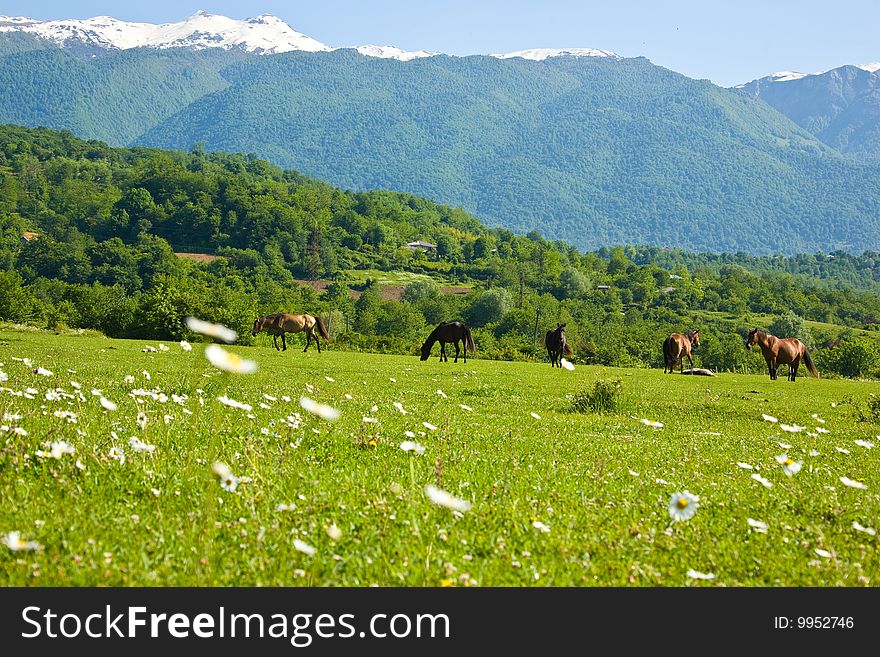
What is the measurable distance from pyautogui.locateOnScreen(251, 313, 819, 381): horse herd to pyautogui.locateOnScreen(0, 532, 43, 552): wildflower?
3409 centimetres

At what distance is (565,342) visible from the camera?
4312cm

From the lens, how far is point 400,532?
5.10 m

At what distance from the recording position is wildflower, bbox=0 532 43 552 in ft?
13.3

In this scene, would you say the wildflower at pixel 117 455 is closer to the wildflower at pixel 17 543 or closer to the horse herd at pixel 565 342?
the wildflower at pixel 17 543

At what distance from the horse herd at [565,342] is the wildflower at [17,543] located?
1342 inches

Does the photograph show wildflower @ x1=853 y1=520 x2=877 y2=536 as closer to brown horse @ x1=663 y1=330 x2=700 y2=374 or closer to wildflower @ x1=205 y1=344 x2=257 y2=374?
wildflower @ x1=205 y1=344 x2=257 y2=374

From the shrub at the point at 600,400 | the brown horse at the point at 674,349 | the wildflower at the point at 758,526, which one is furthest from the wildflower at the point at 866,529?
the brown horse at the point at 674,349

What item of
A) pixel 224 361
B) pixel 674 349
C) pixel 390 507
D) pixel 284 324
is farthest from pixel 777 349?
pixel 224 361

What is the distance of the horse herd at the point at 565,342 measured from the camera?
35188 mm

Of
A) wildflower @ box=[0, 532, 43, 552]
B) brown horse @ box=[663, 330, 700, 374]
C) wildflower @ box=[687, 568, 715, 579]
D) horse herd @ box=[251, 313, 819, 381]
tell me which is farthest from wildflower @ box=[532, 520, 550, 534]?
brown horse @ box=[663, 330, 700, 374]

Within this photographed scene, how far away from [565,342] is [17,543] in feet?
132
